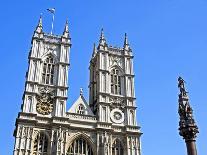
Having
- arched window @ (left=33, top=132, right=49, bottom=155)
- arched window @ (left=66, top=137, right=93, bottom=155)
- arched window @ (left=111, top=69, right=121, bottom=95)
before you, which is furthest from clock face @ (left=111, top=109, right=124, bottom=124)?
arched window @ (left=33, top=132, right=49, bottom=155)

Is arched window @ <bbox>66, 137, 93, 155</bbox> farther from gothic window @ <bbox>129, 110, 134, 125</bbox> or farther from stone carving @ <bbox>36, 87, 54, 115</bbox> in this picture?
gothic window @ <bbox>129, 110, 134, 125</bbox>

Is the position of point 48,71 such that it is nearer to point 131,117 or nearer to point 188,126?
point 131,117

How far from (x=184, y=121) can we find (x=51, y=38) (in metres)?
32.7

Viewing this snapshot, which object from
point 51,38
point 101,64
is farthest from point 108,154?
point 51,38

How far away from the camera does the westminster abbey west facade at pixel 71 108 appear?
120 feet

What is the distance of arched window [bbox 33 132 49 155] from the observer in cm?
3569

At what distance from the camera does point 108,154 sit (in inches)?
1468

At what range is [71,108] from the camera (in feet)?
133

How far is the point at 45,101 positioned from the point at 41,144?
519 centimetres

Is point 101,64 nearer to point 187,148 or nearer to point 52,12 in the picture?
point 52,12

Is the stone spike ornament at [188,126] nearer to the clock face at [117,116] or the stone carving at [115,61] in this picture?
the clock face at [117,116]

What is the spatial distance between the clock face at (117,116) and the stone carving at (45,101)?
751 cm

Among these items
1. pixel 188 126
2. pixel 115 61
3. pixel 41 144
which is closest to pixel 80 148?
pixel 41 144

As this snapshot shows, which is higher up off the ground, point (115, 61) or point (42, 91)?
Answer: point (115, 61)
